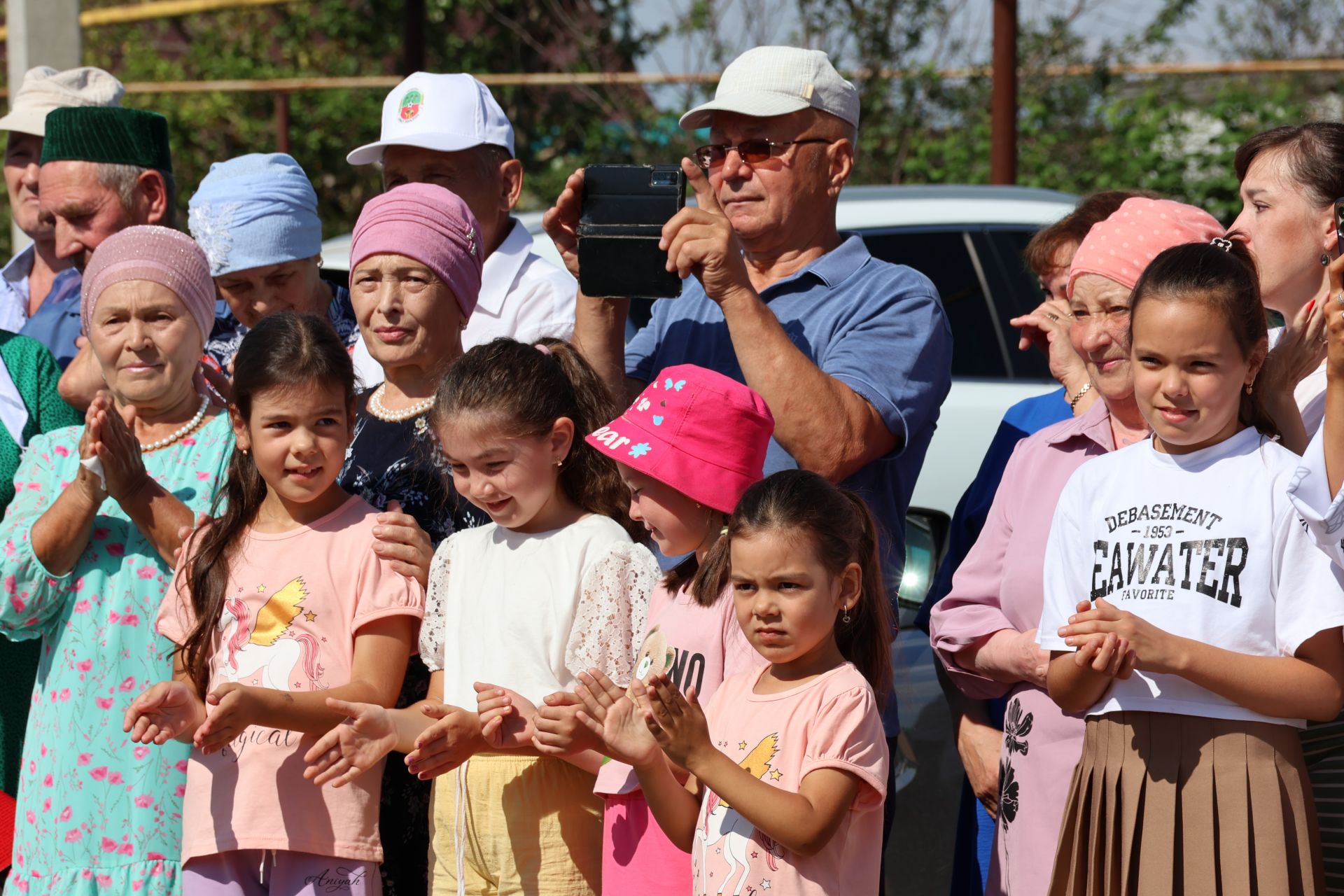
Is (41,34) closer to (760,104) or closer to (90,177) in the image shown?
(90,177)

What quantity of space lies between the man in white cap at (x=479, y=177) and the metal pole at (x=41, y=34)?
4.13 meters

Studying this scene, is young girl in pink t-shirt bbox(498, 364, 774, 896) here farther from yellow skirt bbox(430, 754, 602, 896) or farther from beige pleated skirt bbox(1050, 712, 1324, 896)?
beige pleated skirt bbox(1050, 712, 1324, 896)

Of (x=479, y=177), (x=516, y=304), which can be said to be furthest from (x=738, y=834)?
(x=479, y=177)

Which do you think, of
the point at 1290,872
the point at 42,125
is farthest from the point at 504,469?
the point at 42,125

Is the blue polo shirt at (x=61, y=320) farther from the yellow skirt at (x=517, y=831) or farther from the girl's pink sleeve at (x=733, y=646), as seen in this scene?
the girl's pink sleeve at (x=733, y=646)

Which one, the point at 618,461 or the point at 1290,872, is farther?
the point at 618,461

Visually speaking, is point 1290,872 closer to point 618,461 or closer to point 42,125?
point 618,461

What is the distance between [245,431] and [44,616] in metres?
0.63

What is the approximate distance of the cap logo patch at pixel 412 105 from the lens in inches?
162

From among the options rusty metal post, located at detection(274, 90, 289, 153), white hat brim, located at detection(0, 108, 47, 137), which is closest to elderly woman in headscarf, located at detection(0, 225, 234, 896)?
white hat brim, located at detection(0, 108, 47, 137)

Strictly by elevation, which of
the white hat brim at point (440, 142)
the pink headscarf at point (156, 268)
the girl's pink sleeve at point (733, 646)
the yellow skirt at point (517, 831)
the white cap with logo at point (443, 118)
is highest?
the white cap with logo at point (443, 118)

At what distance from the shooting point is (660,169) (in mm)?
3293

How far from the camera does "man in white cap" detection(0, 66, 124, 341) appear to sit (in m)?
4.95

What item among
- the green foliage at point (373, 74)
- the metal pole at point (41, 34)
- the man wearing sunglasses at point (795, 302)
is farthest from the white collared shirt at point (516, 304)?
the green foliage at point (373, 74)
